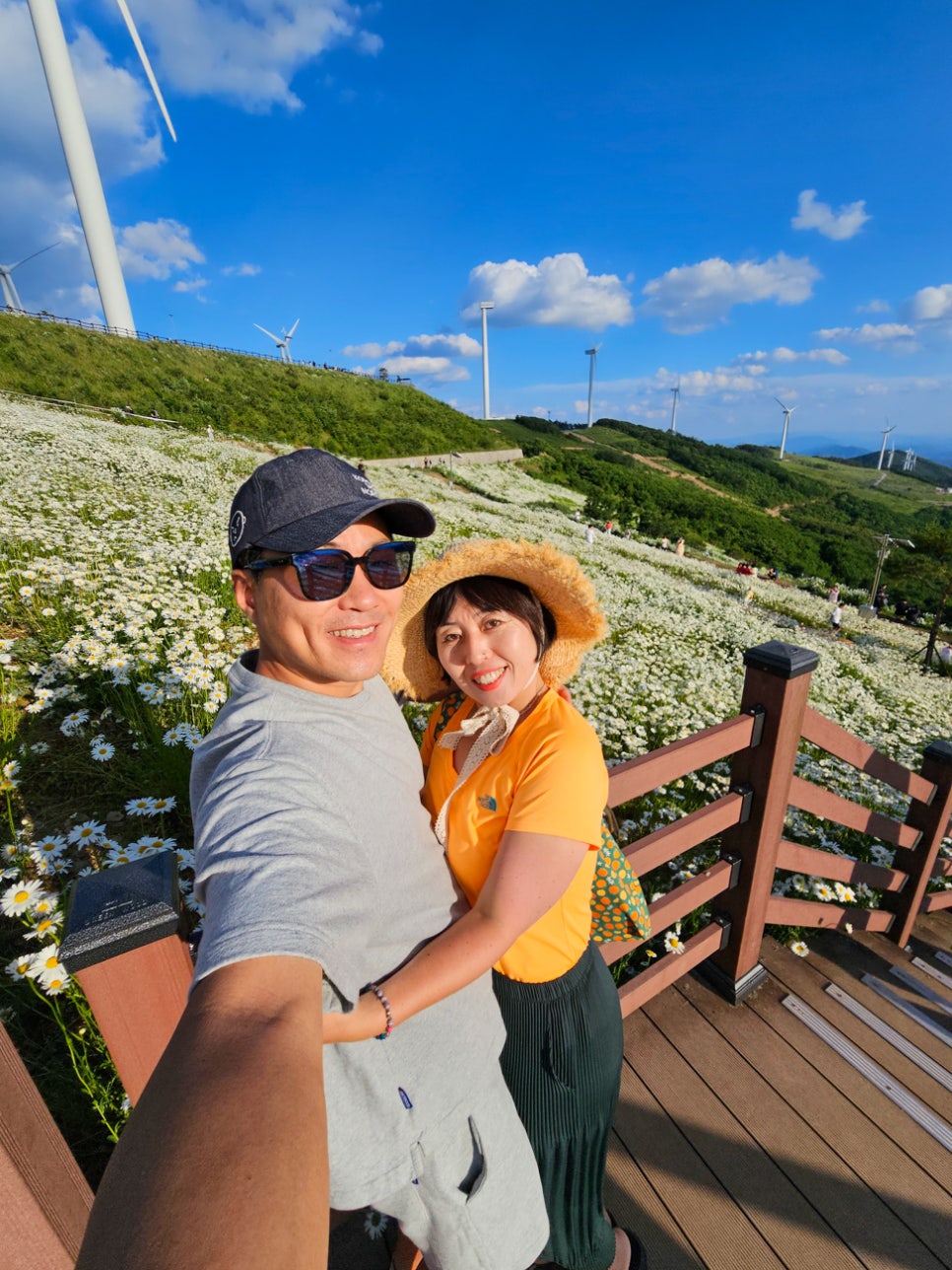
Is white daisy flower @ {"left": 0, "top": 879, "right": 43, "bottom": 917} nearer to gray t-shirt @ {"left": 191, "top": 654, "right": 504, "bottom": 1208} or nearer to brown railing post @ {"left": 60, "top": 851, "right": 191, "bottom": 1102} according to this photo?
brown railing post @ {"left": 60, "top": 851, "right": 191, "bottom": 1102}

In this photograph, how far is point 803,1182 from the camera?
2.43m

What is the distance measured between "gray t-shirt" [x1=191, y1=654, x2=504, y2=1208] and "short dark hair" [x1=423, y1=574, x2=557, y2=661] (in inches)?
19.9


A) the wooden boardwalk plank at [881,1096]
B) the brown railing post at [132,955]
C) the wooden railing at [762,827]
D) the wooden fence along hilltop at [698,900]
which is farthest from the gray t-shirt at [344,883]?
the wooden boardwalk plank at [881,1096]

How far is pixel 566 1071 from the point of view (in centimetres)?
174

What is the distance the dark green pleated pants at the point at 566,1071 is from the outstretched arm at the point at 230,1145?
3.48ft

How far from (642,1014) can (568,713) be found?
245cm

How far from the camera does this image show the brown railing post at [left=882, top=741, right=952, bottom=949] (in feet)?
11.2

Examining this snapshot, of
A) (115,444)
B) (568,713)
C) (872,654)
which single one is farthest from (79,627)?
(872,654)

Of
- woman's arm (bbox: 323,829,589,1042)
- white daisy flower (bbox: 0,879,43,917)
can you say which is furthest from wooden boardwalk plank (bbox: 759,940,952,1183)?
white daisy flower (bbox: 0,879,43,917)

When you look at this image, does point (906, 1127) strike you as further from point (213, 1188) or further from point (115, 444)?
point (115, 444)

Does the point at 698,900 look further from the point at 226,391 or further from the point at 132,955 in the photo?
the point at 226,391

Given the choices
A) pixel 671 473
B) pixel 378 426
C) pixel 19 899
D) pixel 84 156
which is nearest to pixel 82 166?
pixel 84 156

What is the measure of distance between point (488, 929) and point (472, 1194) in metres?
0.81

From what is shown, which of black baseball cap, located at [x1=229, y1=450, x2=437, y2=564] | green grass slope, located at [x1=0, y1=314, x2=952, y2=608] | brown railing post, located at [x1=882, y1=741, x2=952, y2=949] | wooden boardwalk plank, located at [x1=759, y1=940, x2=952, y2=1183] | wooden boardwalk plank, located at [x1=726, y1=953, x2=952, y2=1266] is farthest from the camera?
green grass slope, located at [x1=0, y1=314, x2=952, y2=608]
